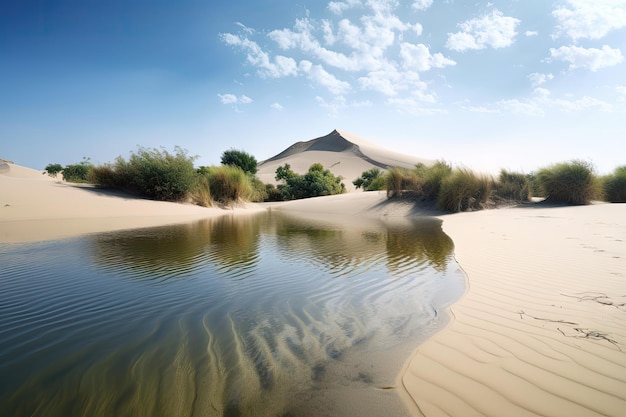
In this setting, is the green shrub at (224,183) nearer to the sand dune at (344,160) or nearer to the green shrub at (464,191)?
the green shrub at (464,191)

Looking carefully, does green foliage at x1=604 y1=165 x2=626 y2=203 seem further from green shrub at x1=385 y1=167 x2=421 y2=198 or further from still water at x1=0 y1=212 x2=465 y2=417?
still water at x1=0 y1=212 x2=465 y2=417

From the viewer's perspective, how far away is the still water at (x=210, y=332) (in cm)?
160

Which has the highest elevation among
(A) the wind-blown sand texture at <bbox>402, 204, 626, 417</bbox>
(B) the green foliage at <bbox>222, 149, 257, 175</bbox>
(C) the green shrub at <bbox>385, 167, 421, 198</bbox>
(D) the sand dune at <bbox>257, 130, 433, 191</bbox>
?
(D) the sand dune at <bbox>257, 130, 433, 191</bbox>

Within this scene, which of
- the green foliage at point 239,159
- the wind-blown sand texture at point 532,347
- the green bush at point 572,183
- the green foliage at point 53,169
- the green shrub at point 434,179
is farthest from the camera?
the green foliage at point 53,169

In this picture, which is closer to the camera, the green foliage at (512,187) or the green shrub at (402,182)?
the green foliage at (512,187)

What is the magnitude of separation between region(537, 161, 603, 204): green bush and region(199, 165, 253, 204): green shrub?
16456 millimetres

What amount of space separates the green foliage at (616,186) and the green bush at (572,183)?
1.74 metres

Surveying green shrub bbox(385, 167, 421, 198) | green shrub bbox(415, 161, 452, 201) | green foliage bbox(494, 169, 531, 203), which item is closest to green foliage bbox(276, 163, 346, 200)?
green shrub bbox(385, 167, 421, 198)

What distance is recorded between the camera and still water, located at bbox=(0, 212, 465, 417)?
1598 millimetres

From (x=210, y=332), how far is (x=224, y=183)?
16673 millimetres

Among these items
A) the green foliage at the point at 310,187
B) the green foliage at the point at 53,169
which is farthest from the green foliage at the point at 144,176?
the green foliage at the point at 53,169

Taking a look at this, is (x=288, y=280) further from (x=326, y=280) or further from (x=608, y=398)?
(x=608, y=398)

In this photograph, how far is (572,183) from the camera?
13.3m

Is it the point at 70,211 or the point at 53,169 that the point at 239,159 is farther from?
the point at 53,169
